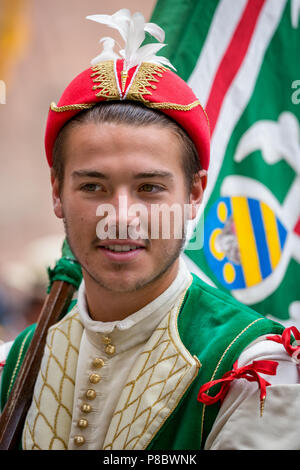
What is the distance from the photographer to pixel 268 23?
93.3 inches

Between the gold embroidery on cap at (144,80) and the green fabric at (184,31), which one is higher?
the green fabric at (184,31)

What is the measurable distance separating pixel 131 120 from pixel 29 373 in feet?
2.80

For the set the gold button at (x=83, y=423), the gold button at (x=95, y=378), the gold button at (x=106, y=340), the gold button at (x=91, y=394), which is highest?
the gold button at (x=106, y=340)

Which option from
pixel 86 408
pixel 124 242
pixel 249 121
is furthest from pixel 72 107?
pixel 249 121

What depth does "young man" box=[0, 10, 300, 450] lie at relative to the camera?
1.36 metres

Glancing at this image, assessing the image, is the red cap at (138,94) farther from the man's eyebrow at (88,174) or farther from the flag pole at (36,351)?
the flag pole at (36,351)

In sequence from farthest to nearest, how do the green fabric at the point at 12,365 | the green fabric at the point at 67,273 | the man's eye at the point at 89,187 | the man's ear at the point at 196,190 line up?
the green fabric at the point at 67,273, the green fabric at the point at 12,365, the man's ear at the point at 196,190, the man's eye at the point at 89,187

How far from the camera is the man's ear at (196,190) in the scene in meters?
1.62

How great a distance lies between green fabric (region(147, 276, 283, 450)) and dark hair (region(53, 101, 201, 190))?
0.36 meters

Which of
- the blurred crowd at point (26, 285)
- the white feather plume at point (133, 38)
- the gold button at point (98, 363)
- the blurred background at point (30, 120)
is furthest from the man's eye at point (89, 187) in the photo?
the blurred crowd at point (26, 285)

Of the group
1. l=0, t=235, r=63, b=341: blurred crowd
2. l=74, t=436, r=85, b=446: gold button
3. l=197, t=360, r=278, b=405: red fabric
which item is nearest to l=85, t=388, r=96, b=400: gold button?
l=74, t=436, r=85, b=446: gold button

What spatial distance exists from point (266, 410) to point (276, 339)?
0.19 meters

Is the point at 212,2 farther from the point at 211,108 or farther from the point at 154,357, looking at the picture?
the point at 154,357

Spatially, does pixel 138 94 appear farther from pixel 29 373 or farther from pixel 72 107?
pixel 29 373
